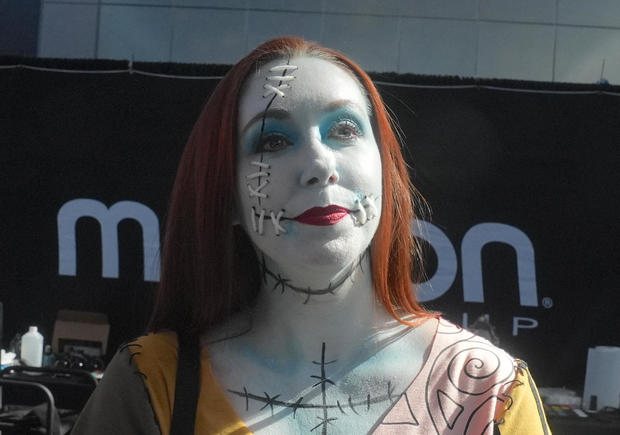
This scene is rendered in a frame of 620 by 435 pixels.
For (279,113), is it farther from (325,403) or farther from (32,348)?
(32,348)

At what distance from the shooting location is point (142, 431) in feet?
3.05

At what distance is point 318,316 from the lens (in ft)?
3.40

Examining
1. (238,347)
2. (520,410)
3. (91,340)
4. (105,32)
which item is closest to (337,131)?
(238,347)

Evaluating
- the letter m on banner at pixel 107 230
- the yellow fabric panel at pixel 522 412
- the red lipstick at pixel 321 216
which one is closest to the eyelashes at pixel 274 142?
the red lipstick at pixel 321 216

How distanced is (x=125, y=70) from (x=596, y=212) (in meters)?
2.88

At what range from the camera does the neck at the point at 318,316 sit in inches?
40.5

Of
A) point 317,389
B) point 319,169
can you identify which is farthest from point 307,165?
point 317,389

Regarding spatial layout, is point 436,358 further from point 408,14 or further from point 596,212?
point 408,14

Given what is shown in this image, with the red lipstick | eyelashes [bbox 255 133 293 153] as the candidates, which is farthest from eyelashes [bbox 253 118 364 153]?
the red lipstick

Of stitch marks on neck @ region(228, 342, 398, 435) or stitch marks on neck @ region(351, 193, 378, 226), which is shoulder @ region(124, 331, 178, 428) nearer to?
stitch marks on neck @ region(228, 342, 398, 435)

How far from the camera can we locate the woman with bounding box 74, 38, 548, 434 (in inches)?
37.7

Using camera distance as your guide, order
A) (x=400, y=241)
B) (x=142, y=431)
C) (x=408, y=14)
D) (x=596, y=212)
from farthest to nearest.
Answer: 1. (x=408, y=14)
2. (x=596, y=212)
3. (x=400, y=241)
4. (x=142, y=431)

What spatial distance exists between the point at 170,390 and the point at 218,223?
0.27 m

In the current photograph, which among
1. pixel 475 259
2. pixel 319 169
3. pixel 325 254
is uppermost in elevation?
pixel 319 169
